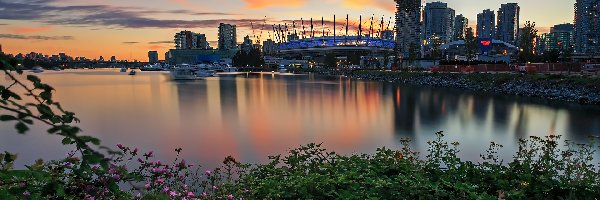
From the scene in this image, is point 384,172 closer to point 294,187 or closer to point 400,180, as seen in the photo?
point 400,180

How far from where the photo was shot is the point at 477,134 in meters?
30.1

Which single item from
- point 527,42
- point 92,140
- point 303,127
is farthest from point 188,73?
point 92,140

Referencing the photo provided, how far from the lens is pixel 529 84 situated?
61625mm

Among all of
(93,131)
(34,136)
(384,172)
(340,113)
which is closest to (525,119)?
(340,113)

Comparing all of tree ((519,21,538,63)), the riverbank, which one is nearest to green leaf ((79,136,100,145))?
the riverbank

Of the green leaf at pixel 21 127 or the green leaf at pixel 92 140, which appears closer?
the green leaf at pixel 21 127

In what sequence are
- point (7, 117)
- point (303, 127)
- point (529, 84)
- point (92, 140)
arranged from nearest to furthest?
point (7, 117), point (92, 140), point (303, 127), point (529, 84)

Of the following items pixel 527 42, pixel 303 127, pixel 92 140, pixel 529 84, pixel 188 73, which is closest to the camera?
pixel 92 140

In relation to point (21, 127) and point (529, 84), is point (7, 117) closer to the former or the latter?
point (21, 127)

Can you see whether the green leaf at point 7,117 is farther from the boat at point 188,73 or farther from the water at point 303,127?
the boat at point 188,73

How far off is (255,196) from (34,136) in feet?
82.9

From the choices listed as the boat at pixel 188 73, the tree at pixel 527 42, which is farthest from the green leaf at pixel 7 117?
the boat at pixel 188 73

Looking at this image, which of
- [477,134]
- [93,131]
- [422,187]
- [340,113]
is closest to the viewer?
[422,187]

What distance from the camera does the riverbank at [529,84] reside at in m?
47.4
